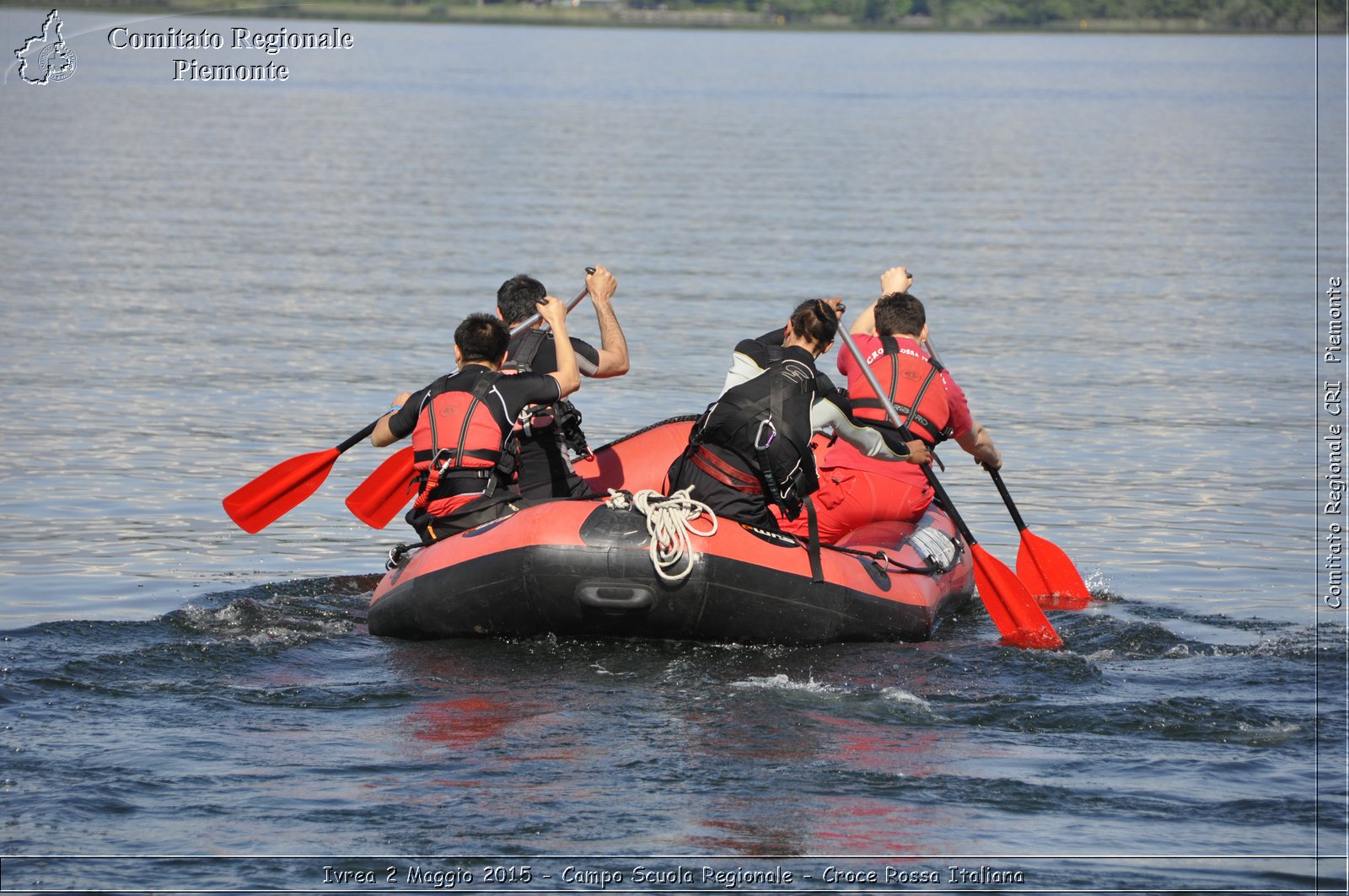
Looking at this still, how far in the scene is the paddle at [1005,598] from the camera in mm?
7992

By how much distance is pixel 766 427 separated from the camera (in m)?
7.63

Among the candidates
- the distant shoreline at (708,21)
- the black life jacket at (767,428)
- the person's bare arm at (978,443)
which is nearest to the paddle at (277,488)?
the black life jacket at (767,428)

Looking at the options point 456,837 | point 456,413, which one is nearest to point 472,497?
point 456,413

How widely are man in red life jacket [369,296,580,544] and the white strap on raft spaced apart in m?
0.68

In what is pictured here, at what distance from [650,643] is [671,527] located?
64 cm

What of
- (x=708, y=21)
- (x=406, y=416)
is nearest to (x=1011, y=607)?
(x=406, y=416)

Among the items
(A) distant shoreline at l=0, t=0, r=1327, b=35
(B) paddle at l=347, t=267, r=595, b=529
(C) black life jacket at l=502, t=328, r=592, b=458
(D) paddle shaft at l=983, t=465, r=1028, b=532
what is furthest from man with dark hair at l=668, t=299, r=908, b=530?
(A) distant shoreline at l=0, t=0, r=1327, b=35

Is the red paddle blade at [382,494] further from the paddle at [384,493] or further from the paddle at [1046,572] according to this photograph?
the paddle at [1046,572]

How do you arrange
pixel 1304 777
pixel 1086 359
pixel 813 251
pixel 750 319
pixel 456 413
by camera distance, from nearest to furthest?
pixel 1304 777, pixel 456 413, pixel 1086 359, pixel 750 319, pixel 813 251

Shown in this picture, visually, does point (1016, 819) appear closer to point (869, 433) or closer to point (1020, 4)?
point (869, 433)

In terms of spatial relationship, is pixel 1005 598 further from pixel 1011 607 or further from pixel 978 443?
pixel 978 443

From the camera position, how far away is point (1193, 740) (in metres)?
6.51

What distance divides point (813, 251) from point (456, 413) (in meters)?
15.3

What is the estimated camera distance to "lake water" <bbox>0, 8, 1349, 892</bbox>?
5605mm
